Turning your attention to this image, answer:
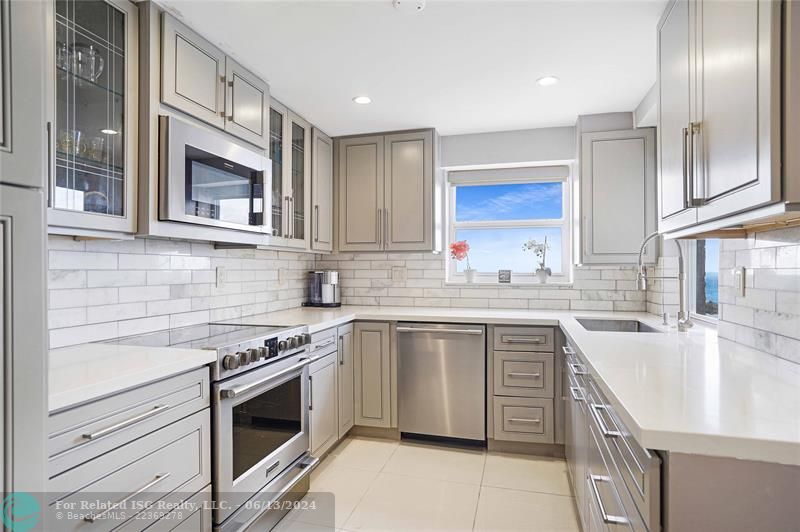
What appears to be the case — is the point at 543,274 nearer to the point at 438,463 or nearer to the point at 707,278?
the point at 707,278

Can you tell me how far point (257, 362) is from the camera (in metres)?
1.96

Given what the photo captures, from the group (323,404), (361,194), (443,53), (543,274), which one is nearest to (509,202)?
(543,274)

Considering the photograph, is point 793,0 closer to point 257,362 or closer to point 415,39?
point 415,39

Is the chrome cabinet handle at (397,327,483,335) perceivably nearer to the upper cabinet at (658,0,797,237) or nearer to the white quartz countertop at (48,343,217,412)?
the upper cabinet at (658,0,797,237)

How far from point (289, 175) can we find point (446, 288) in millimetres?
1595

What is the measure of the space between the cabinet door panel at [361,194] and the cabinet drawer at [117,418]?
2070 millimetres

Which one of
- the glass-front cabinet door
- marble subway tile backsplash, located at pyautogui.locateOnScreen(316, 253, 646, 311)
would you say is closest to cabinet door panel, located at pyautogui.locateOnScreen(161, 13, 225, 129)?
the glass-front cabinet door

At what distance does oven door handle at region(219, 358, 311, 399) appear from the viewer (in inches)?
68.6

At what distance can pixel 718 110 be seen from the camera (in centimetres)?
125

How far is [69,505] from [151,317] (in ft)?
3.65

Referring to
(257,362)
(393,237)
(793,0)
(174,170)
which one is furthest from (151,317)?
(793,0)

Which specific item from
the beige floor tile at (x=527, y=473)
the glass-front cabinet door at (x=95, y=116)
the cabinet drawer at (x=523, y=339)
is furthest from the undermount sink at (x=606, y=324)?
the glass-front cabinet door at (x=95, y=116)

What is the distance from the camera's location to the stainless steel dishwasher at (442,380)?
2.97 metres

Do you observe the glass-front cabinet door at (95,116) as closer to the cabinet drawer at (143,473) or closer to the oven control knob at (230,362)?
the oven control knob at (230,362)
